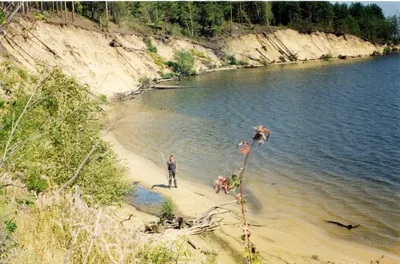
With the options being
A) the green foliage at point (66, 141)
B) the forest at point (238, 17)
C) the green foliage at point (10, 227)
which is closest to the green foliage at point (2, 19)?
the green foliage at point (10, 227)

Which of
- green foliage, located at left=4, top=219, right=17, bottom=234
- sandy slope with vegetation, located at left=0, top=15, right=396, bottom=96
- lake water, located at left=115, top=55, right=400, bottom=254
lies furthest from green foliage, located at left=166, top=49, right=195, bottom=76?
green foliage, located at left=4, top=219, right=17, bottom=234

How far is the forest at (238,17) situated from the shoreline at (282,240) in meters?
62.3

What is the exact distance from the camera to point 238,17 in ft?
388

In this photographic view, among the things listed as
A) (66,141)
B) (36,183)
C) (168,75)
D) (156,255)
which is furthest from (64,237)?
(168,75)

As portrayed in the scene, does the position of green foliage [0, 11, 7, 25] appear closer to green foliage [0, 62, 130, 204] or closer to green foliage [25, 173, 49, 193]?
green foliage [25, 173, 49, 193]

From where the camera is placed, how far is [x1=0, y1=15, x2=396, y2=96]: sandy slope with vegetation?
50188 mm

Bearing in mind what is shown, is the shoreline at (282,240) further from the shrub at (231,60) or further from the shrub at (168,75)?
the shrub at (231,60)

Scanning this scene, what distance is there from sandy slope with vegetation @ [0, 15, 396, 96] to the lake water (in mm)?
8632

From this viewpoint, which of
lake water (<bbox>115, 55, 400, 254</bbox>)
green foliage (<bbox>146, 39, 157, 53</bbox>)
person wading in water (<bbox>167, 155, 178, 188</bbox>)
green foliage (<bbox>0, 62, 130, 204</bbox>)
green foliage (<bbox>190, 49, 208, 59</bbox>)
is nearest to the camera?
green foliage (<bbox>0, 62, 130, 204</bbox>)

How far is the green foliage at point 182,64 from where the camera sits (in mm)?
80562

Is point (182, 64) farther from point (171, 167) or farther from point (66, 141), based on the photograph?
point (66, 141)

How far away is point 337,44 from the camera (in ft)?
395

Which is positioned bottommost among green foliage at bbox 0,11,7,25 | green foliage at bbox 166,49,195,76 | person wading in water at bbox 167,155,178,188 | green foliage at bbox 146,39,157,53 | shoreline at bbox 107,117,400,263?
shoreline at bbox 107,117,400,263

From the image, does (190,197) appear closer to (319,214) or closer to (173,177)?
(173,177)
